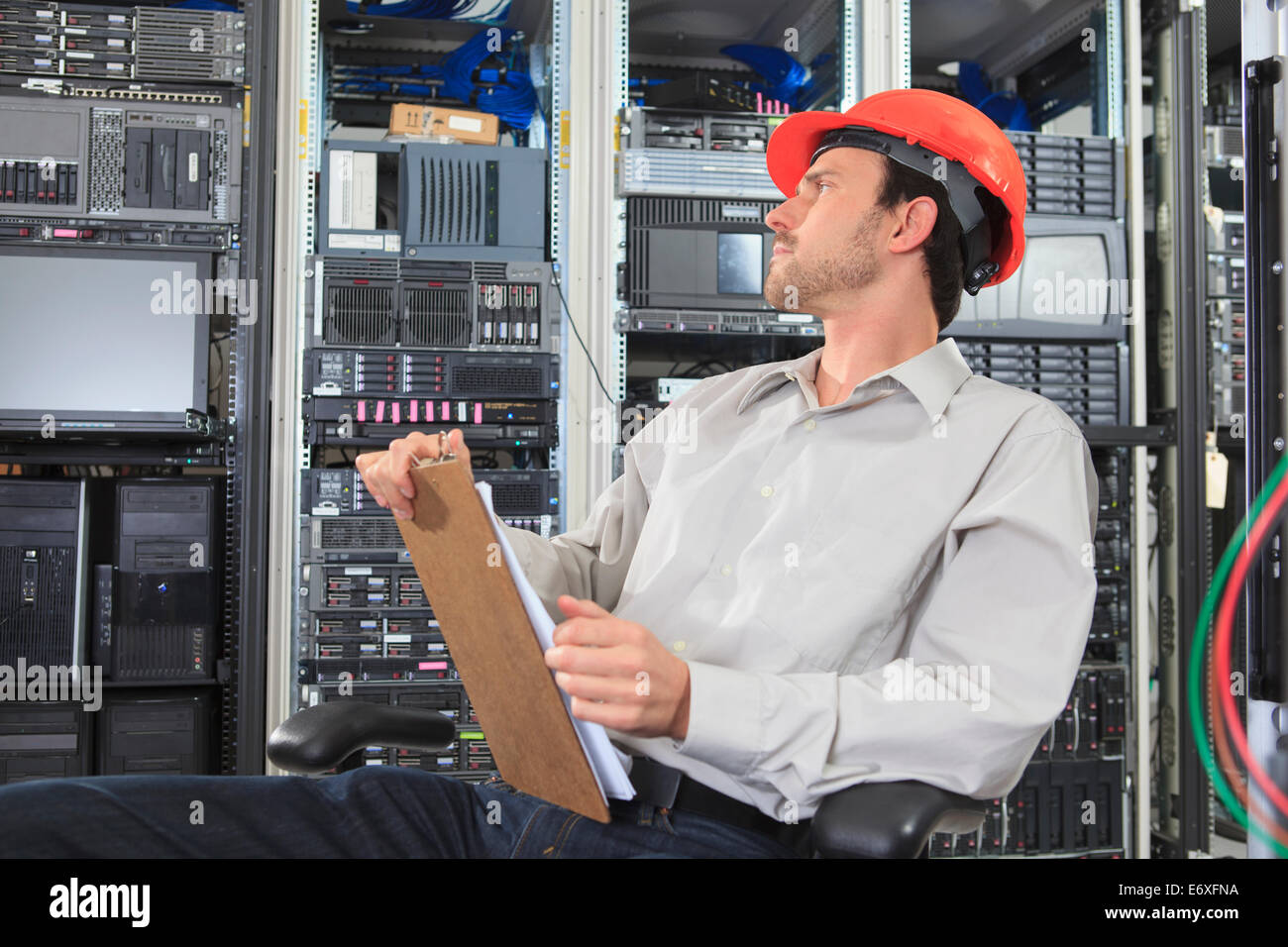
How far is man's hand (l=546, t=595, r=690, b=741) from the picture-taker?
2.91 ft

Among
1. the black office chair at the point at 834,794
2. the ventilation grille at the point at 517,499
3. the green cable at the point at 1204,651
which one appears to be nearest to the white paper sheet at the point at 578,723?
the black office chair at the point at 834,794

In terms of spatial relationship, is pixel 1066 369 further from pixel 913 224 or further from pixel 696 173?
pixel 913 224

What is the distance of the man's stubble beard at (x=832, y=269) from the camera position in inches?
55.7

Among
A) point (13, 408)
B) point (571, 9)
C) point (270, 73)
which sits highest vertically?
point (571, 9)

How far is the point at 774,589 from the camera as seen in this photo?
3.94 ft

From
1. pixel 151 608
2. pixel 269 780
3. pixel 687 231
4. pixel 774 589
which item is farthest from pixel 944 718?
pixel 151 608

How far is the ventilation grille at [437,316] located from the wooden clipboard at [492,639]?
145cm

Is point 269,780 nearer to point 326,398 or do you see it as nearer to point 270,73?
point 326,398

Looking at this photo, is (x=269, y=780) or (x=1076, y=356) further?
(x=1076, y=356)

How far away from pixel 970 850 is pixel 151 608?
2158 millimetres

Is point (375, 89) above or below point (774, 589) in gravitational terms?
above

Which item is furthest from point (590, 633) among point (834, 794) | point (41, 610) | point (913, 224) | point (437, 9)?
point (437, 9)

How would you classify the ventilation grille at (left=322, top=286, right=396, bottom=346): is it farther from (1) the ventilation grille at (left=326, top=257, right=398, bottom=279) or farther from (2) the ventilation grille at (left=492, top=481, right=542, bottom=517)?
(2) the ventilation grille at (left=492, top=481, right=542, bottom=517)

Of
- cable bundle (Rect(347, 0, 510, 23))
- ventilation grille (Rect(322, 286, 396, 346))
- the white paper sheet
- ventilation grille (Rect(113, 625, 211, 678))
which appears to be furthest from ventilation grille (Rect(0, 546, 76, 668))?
the white paper sheet
